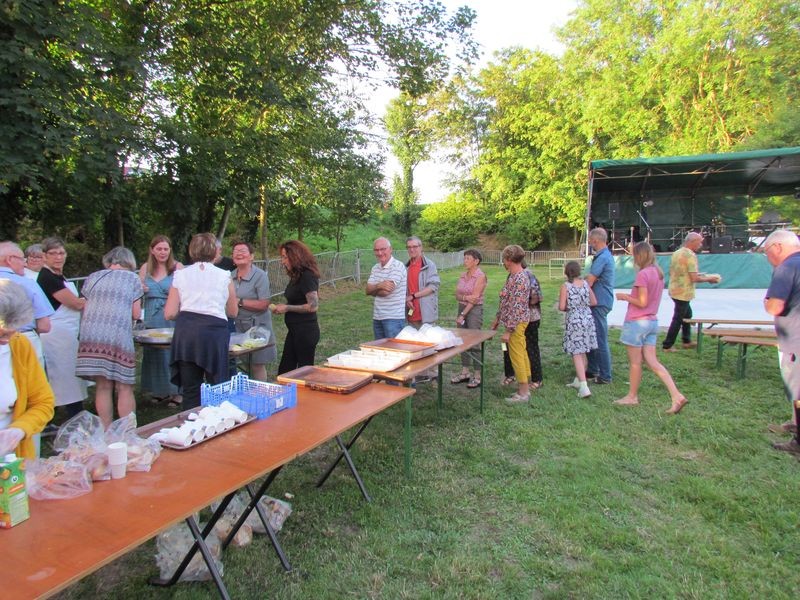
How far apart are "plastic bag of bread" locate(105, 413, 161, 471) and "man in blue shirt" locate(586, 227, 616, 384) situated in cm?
449

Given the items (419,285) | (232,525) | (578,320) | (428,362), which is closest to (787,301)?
(578,320)

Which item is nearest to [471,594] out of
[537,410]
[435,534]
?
[435,534]

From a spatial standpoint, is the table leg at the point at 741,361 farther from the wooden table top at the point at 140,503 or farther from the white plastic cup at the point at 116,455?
the white plastic cup at the point at 116,455

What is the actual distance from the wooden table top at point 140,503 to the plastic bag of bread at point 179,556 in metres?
0.58

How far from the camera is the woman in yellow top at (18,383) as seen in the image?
1869mm

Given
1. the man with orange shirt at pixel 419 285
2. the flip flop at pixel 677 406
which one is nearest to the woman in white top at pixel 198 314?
the man with orange shirt at pixel 419 285

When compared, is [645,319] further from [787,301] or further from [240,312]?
[240,312]

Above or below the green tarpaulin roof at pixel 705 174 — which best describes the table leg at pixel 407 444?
below

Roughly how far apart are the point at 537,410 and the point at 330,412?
2.64 metres

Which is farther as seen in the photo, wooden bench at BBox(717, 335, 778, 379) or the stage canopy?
the stage canopy

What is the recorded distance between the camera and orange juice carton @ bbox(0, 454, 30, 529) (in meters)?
1.42

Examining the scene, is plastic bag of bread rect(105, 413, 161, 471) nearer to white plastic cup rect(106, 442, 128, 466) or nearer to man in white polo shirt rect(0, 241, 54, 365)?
white plastic cup rect(106, 442, 128, 466)

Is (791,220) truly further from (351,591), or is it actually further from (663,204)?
(351,591)

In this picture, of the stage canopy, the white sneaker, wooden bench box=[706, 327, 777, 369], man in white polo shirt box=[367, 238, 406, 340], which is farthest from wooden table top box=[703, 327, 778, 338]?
the stage canopy
